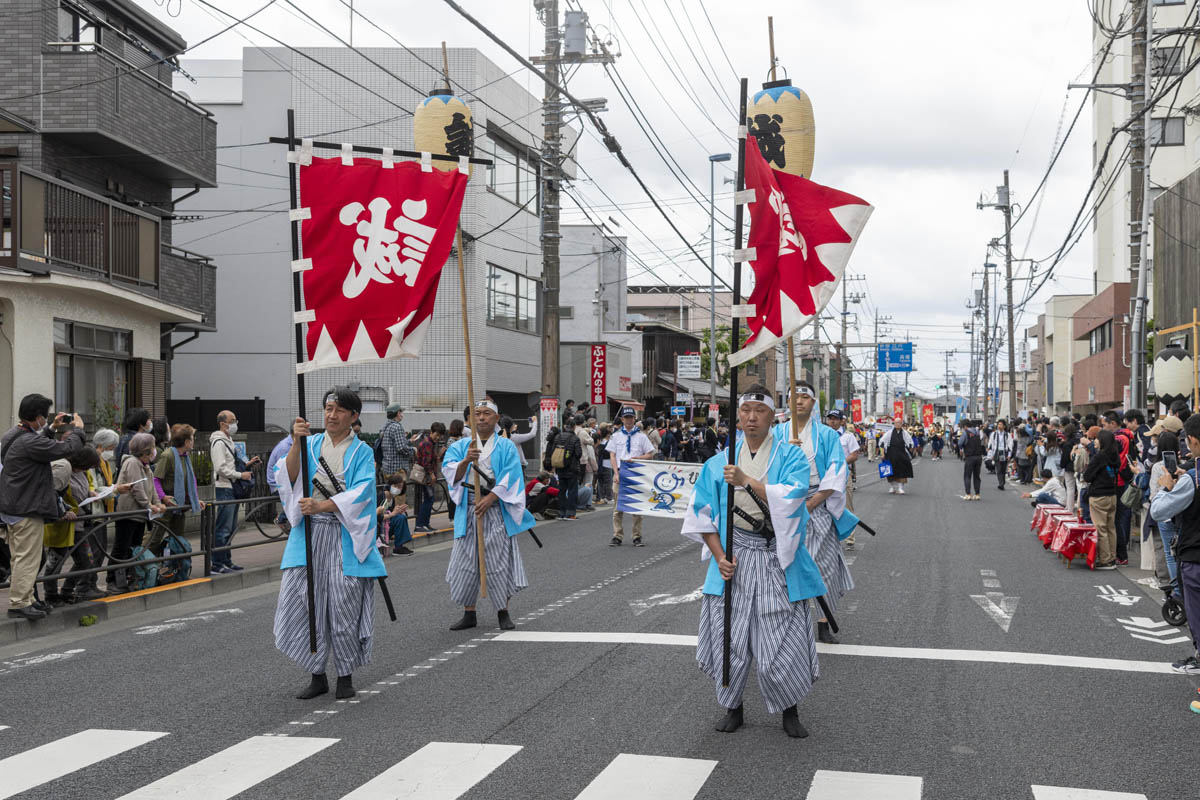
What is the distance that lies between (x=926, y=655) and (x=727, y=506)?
2908 millimetres

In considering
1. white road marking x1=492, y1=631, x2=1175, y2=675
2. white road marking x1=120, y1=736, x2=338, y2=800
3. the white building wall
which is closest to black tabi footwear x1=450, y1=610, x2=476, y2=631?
white road marking x1=492, y1=631, x2=1175, y2=675

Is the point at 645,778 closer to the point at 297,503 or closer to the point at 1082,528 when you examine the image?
the point at 297,503

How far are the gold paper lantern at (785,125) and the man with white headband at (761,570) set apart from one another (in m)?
9.74

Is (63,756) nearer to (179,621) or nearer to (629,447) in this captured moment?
(179,621)

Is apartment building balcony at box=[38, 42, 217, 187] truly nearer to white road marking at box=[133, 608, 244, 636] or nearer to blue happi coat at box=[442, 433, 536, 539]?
white road marking at box=[133, 608, 244, 636]

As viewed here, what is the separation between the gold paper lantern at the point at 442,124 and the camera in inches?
667

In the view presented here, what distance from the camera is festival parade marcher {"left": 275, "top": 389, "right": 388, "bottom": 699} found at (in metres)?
6.88

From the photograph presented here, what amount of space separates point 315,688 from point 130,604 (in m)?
4.56

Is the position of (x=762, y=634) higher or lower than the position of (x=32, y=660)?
higher

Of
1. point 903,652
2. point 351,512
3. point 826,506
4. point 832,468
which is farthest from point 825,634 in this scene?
point 351,512

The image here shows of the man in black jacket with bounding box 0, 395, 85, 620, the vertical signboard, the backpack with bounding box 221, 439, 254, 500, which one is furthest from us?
the vertical signboard

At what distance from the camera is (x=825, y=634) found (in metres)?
8.80

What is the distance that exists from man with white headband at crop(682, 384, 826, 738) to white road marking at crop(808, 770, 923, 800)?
0.68 metres

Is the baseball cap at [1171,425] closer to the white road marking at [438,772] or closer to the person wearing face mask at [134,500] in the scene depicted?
the white road marking at [438,772]
